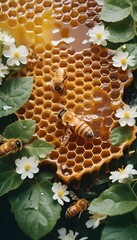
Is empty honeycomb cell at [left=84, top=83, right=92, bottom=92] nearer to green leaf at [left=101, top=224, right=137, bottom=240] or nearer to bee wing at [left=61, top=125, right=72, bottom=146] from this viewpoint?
bee wing at [left=61, top=125, right=72, bottom=146]

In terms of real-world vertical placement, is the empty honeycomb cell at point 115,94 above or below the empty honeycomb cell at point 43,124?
above

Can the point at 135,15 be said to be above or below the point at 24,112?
above

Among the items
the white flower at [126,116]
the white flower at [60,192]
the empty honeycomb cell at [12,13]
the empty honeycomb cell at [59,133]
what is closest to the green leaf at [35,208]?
the white flower at [60,192]

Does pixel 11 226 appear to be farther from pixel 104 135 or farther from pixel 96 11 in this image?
pixel 96 11

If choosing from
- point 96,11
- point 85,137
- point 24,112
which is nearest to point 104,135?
point 85,137

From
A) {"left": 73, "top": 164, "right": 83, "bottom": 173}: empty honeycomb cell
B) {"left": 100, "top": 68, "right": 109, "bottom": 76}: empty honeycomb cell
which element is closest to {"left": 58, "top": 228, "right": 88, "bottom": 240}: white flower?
{"left": 73, "top": 164, "right": 83, "bottom": 173}: empty honeycomb cell

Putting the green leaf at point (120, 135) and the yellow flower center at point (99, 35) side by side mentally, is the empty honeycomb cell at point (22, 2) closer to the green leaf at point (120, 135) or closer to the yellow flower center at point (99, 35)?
the yellow flower center at point (99, 35)
